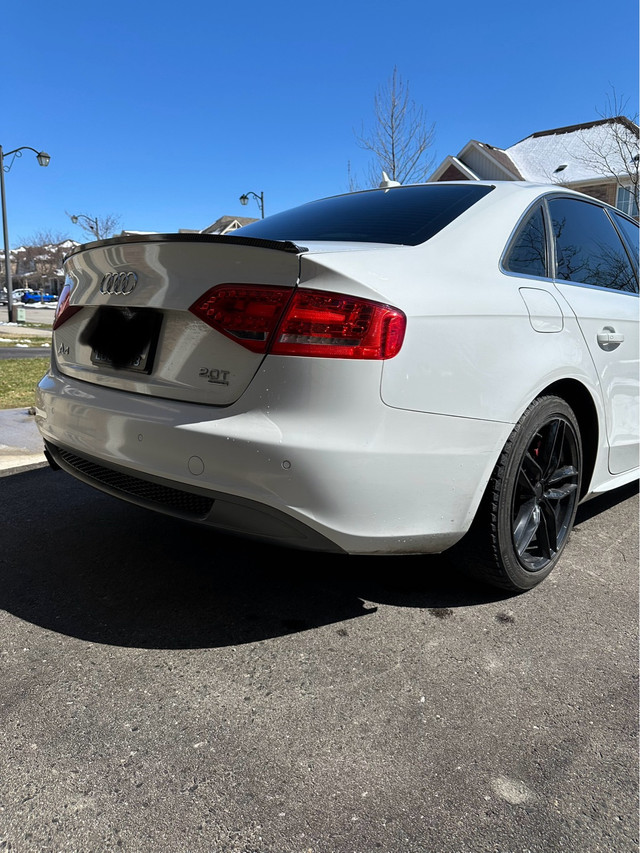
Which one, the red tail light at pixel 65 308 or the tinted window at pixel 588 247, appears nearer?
the red tail light at pixel 65 308

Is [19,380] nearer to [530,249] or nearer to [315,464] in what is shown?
[530,249]

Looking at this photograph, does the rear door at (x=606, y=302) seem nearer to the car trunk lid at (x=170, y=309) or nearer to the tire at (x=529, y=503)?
the tire at (x=529, y=503)

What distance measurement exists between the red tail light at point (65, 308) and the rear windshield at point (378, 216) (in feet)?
2.46

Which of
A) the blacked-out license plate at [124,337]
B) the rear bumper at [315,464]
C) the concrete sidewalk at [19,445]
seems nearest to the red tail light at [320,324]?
the rear bumper at [315,464]

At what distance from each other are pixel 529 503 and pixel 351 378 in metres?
1.10

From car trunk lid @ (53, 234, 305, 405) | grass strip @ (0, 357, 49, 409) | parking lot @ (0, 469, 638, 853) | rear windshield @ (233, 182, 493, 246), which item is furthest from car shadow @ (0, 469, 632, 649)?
grass strip @ (0, 357, 49, 409)

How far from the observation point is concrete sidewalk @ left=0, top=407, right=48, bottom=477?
13.5 feet

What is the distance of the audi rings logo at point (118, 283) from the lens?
7.10 ft

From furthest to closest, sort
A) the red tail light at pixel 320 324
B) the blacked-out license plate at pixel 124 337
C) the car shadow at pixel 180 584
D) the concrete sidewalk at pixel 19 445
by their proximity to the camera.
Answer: the concrete sidewalk at pixel 19 445 → the car shadow at pixel 180 584 → the blacked-out license plate at pixel 124 337 → the red tail light at pixel 320 324

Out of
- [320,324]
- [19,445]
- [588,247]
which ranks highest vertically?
[588,247]

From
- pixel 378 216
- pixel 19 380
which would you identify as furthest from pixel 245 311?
pixel 19 380

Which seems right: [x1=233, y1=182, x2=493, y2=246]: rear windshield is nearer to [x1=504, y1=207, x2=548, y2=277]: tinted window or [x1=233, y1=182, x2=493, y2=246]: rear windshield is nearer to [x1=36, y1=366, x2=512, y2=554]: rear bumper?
[x1=504, y1=207, x2=548, y2=277]: tinted window

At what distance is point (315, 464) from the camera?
71.9 inches

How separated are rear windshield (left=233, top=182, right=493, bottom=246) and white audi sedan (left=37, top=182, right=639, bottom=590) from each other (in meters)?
0.02
